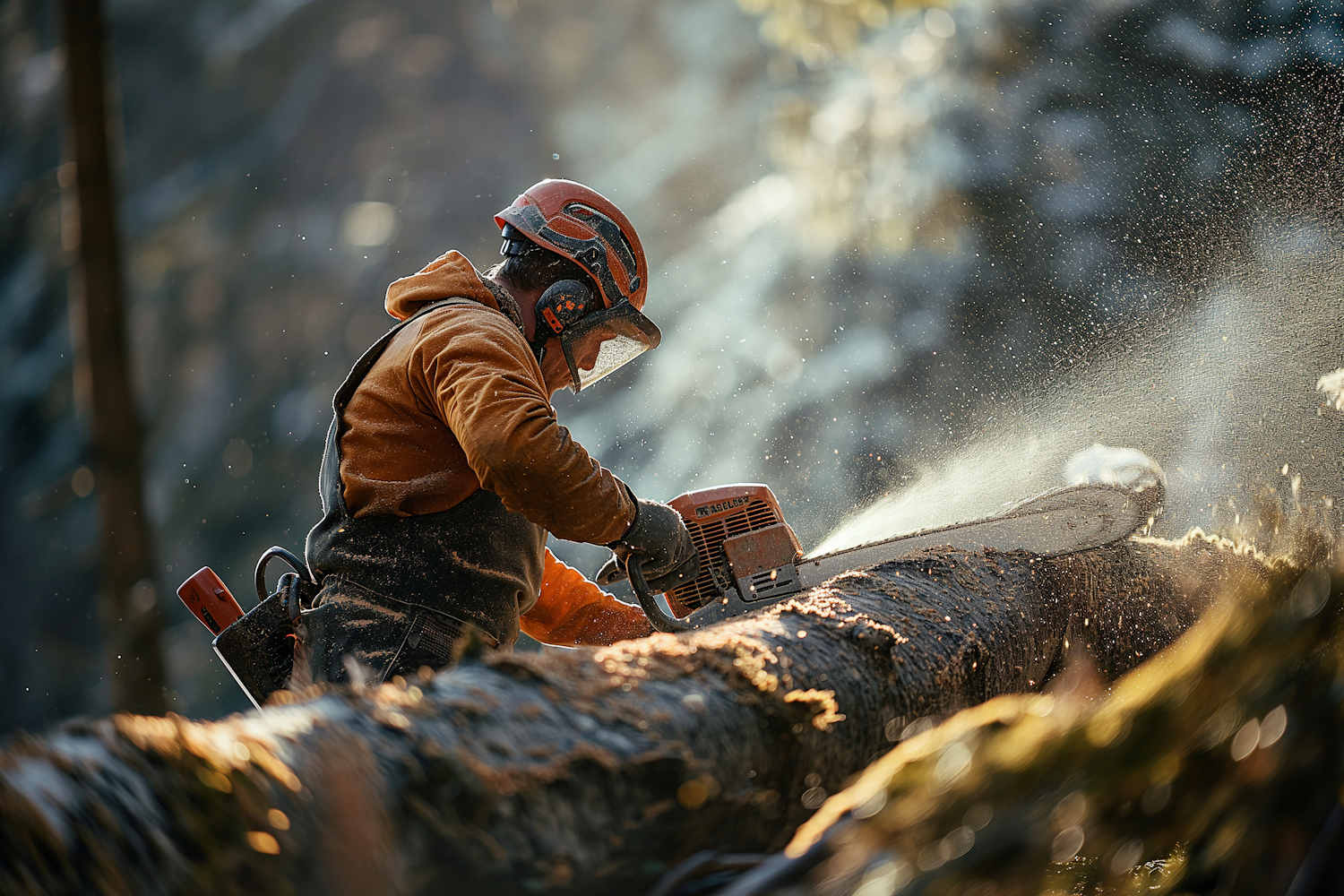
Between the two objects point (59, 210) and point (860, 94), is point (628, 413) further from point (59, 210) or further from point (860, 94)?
point (59, 210)

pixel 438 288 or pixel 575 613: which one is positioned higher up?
pixel 438 288

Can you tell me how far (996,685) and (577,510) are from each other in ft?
3.48

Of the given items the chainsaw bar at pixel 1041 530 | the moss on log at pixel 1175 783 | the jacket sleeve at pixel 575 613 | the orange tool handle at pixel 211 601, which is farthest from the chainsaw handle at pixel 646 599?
the moss on log at pixel 1175 783

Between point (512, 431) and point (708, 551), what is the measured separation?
0.78m

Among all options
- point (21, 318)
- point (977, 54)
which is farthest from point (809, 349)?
point (21, 318)

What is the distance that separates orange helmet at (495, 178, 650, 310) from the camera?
2.62 m

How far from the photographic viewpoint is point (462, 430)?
2.02 metres

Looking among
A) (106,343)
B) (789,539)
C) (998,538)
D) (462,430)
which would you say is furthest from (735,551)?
(106,343)

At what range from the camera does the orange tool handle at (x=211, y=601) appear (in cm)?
238

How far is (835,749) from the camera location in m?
1.36

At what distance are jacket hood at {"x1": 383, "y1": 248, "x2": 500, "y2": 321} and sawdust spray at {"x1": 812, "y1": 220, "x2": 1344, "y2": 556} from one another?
1574mm

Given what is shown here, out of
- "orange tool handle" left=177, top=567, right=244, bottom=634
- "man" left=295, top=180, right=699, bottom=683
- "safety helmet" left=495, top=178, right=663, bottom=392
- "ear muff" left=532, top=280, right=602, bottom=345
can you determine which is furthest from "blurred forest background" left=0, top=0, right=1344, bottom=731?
"orange tool handle" left=177, top=567, right=244, bottom=634

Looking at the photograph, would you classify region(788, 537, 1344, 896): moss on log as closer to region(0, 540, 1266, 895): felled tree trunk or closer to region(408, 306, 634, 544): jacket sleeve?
region(0, 540, 1266, 895): felled tree trunk

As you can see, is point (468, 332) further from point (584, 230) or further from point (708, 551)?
point (708, 551)
